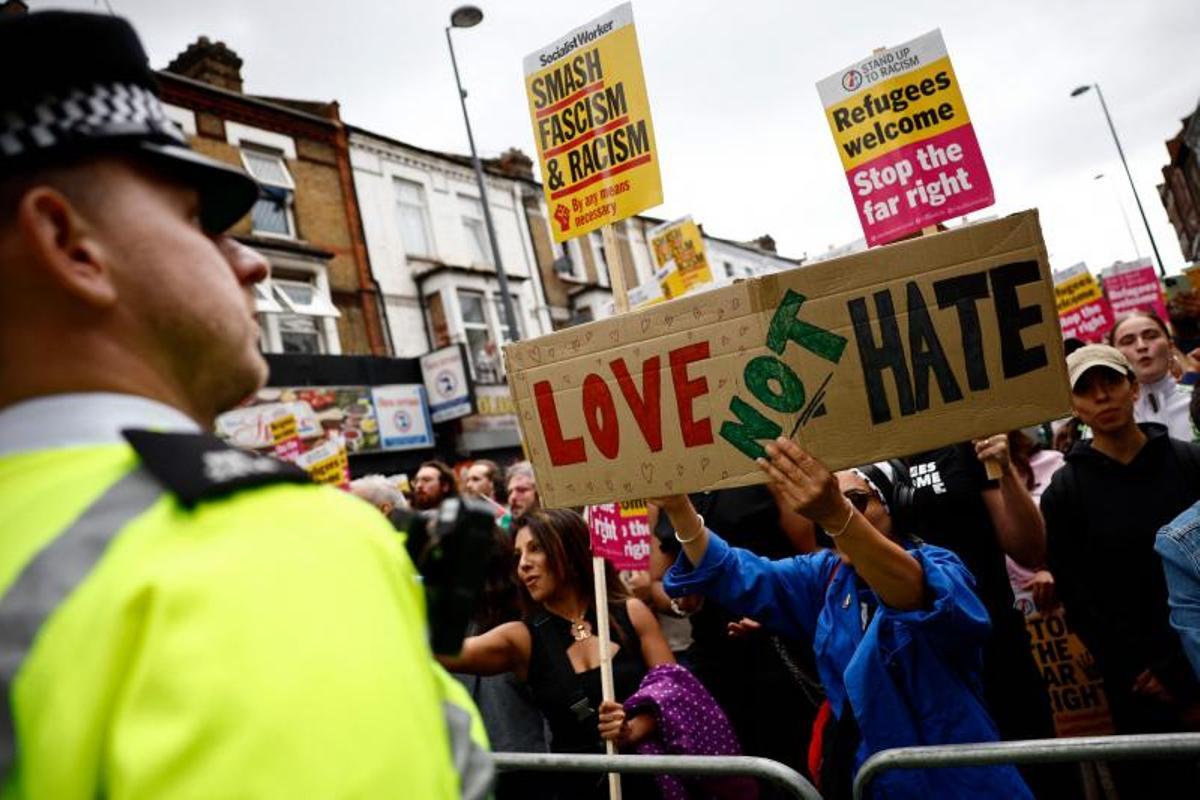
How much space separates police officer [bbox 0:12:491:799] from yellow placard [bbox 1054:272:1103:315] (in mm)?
9782

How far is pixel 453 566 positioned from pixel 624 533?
11.5ft

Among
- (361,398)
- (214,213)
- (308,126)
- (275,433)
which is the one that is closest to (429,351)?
(361,398)

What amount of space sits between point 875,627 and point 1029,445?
280 centimetres

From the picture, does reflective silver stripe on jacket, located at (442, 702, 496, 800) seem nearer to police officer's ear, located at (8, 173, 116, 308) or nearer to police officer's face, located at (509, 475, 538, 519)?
police officer's ear, located at (8, 173, 116, 308)

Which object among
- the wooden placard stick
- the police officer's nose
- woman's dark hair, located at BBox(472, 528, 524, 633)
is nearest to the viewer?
the police officer's nose

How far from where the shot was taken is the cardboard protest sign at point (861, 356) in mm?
2141

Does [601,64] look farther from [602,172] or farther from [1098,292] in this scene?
[1098,292]

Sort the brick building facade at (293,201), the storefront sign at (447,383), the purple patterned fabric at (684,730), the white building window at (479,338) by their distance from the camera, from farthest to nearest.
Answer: the white building window at (479,338), the storefront sign at (447,383), the brick building facade at (293,201), the purple patterned fabric at (684,730)

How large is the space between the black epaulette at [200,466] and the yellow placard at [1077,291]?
9.81 meters

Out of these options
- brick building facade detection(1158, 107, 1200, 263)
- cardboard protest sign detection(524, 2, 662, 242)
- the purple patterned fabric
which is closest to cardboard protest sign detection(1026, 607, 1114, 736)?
the purple patterned fabric

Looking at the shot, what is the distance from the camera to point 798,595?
9.12 ft

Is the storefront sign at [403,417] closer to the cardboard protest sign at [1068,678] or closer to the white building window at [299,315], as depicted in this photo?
the white building window at [299,315]

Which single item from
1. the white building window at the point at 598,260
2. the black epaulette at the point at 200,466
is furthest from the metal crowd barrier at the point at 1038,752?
the white building window at the point at 598,260

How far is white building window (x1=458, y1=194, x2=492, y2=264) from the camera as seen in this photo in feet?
71.8
